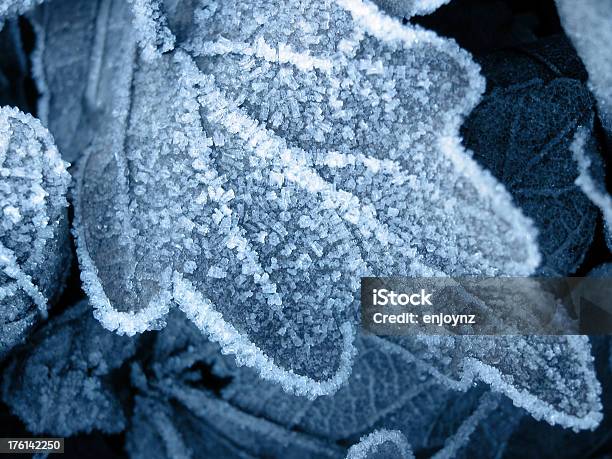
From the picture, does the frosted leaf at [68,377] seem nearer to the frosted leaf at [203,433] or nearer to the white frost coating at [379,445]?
the frosted leaf at [203,433]

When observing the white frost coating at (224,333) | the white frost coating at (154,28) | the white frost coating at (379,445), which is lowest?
the white frost coating at (379,445)

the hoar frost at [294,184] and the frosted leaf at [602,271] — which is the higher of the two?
the hoar frost at [294,184]

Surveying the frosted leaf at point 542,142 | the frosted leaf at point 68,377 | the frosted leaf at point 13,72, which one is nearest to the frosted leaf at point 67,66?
the frosted leaf at point 13,72

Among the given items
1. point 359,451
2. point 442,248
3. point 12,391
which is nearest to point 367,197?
point 442,248

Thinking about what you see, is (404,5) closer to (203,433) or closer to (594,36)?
(594,36)

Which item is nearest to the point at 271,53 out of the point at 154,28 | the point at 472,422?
the point at 154,28

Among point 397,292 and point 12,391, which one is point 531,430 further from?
point 12,391
